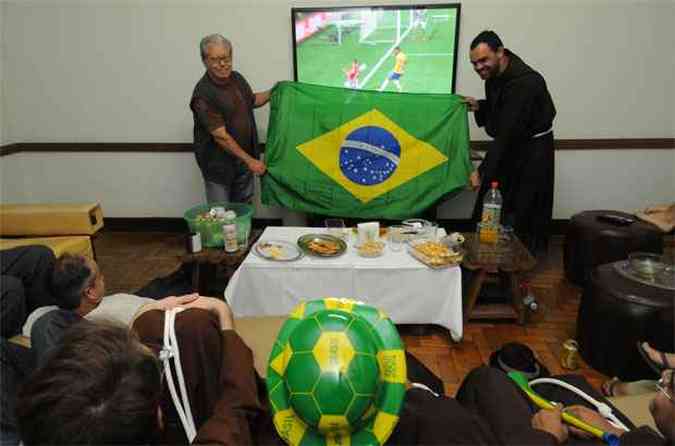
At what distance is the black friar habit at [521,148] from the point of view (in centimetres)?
255

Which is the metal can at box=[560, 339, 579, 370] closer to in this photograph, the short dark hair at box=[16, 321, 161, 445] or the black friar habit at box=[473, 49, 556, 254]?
the black friar habit at box=[473, 49, 556, 254]

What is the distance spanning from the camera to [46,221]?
2539mm

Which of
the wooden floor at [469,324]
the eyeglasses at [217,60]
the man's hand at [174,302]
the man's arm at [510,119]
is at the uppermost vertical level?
the eyeglasses at [217,60]

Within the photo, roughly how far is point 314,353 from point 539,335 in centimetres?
194

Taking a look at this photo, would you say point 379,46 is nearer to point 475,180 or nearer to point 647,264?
point 475,180

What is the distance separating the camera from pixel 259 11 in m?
3.18

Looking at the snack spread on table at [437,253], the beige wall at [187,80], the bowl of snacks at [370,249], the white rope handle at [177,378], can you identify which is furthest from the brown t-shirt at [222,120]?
the white rope handle at [177,378]

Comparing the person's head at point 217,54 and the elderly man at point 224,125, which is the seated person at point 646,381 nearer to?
the elderly man at point 224,125

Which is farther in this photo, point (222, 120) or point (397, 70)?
point (397, 70)

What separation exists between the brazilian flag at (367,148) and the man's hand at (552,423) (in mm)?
1934

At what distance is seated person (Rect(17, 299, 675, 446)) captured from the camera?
0.65m

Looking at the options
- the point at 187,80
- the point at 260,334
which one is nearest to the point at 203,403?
the point at 260,334

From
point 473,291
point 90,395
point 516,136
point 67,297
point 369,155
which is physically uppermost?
point 516,136

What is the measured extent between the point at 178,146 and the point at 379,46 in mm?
1778
